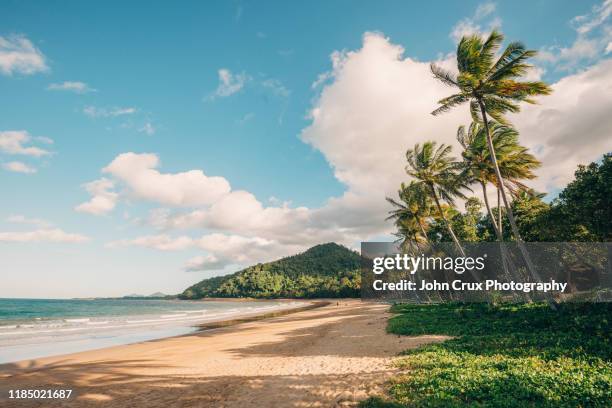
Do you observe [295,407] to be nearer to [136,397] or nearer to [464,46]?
[136,397]

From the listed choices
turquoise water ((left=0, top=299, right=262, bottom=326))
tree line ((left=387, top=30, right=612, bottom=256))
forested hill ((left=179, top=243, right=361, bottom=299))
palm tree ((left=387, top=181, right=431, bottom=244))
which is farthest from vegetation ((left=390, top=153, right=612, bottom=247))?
forested hill ((left=179, top=243, right=361, bottom=299))

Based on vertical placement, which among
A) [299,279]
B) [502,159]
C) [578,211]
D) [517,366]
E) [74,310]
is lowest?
[74,310]

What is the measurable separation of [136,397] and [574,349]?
41.6ft

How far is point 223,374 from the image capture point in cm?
1113

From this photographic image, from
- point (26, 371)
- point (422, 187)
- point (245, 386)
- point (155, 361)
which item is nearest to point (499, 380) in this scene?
point (245, 386)

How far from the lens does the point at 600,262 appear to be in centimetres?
2480

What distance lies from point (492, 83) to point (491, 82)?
0.13 m

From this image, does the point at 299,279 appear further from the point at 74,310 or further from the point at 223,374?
the point at 223,374

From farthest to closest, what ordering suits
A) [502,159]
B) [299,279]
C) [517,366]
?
[299,279] → [502,159] → [517,366]

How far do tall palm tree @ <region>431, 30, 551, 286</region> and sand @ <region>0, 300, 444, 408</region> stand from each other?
12.0m

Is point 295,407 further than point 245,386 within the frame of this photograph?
No

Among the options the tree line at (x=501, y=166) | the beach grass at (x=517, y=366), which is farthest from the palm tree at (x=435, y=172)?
the beach grass at (x=517, y=366)

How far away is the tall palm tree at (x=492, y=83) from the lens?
16938mm

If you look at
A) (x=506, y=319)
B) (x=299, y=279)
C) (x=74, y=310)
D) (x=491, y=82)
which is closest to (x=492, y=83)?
(x=491, y=82)
